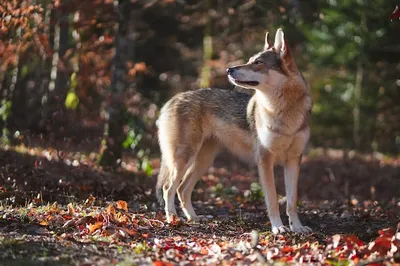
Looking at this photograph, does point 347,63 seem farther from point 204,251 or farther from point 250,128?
point 204,251

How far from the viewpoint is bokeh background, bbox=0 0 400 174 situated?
10.9 metres

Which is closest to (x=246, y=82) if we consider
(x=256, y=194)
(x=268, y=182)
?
(x=268, y=182)

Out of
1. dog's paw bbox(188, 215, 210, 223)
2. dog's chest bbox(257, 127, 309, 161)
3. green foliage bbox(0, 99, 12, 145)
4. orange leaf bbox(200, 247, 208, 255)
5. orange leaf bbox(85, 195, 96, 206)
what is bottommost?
dog's paw bbox(188, 215, 210, 223)

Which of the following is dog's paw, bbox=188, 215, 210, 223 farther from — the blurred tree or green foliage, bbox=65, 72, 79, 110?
the blurred tree

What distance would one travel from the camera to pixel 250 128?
26.5 ft

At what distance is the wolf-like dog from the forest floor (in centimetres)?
44

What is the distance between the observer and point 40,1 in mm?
11719

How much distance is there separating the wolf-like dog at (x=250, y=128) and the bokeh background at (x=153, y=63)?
7.44ft

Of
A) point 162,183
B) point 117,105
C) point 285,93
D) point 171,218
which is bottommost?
point 171,218

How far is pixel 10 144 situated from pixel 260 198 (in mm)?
4749

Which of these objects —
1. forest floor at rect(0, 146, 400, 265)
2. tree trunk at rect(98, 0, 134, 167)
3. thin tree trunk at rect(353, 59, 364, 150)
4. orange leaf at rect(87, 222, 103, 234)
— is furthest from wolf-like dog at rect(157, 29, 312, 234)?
thin tree trunk at rect(353, 59, 364, 150)

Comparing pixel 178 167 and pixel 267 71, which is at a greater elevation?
pixel 267 71

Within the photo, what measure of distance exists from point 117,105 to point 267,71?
4199 mm

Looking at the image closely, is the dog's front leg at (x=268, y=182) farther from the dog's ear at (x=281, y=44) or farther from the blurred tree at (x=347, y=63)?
the blurred tree at (x=347, y=63)
